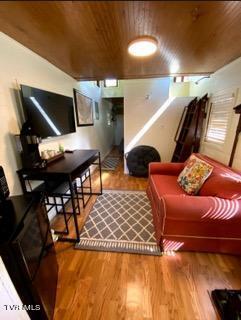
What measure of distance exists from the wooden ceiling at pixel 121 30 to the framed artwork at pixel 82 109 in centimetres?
74

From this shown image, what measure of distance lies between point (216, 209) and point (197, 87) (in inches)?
135

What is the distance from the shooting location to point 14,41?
1.52 meters

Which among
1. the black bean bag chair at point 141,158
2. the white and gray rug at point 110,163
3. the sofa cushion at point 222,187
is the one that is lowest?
the white and gray rug at point 110,163

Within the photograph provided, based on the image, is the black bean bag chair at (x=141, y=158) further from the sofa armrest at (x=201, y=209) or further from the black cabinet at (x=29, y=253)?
the black cabinet at (x=29, y=253)

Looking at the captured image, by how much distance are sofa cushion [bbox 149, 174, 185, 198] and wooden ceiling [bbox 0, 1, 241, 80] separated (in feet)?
5.43

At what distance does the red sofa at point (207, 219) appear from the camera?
1405mm

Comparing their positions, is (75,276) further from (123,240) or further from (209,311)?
(209,311)

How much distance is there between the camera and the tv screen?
1.63 meters

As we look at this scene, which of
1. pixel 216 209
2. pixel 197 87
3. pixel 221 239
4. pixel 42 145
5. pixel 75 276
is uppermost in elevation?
pixel 197 87

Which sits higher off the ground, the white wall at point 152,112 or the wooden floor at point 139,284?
the white wall at point 152,112

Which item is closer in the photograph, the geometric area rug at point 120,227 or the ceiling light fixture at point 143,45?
the ceiling light fixture at point 143,45

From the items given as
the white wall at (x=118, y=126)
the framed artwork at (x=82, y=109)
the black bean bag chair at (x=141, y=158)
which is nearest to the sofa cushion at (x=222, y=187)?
the black bean bag chair at (x=141, y=158)

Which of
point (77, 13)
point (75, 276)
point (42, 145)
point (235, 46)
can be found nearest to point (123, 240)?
point (75, 276)

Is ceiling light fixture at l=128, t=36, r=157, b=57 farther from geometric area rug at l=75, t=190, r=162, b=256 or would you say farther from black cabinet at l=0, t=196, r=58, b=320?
geometric area rug at l=75, t=190, r=162, b=256
